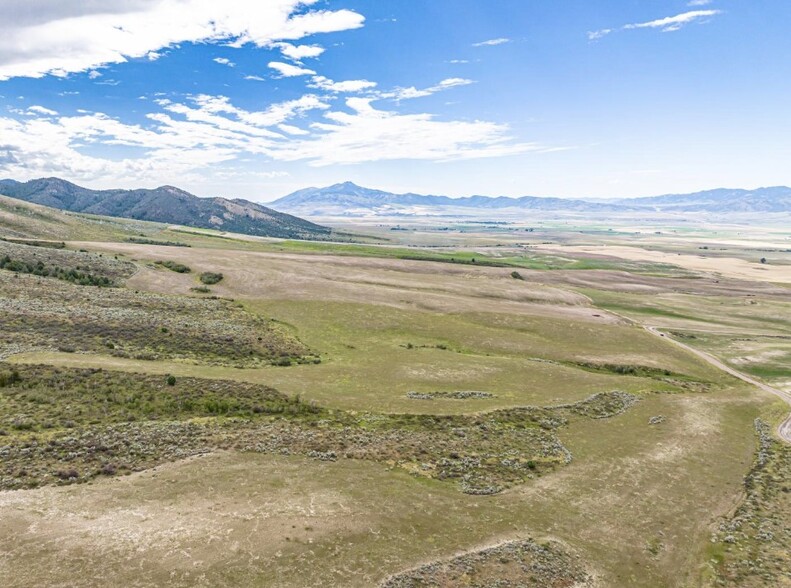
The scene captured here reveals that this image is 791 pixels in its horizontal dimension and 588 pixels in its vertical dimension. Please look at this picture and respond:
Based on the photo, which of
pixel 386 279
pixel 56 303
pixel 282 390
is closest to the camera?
pixel 282 390

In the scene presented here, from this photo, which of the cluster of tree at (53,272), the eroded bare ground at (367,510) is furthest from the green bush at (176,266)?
the eroded bare ground at (367,510)

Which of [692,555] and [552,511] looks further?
[552,511]

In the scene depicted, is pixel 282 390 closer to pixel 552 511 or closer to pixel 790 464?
pixel 552 511

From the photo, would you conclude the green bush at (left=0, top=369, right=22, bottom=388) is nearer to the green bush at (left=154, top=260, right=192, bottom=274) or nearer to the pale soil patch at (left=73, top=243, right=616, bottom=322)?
the pale soil patch at (left=73, top=243, right=616, bottom=322)

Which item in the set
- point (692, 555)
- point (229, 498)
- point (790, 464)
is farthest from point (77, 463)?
point (790, 464)

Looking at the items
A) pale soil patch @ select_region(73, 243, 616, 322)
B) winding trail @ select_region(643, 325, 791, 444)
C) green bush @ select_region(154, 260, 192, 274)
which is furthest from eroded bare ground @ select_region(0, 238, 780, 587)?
green bush @ select_region(154, 260, 192, 274)

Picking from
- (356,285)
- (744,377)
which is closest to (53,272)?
(356,285)

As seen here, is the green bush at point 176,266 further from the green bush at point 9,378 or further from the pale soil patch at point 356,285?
the green bush at point 9,378
